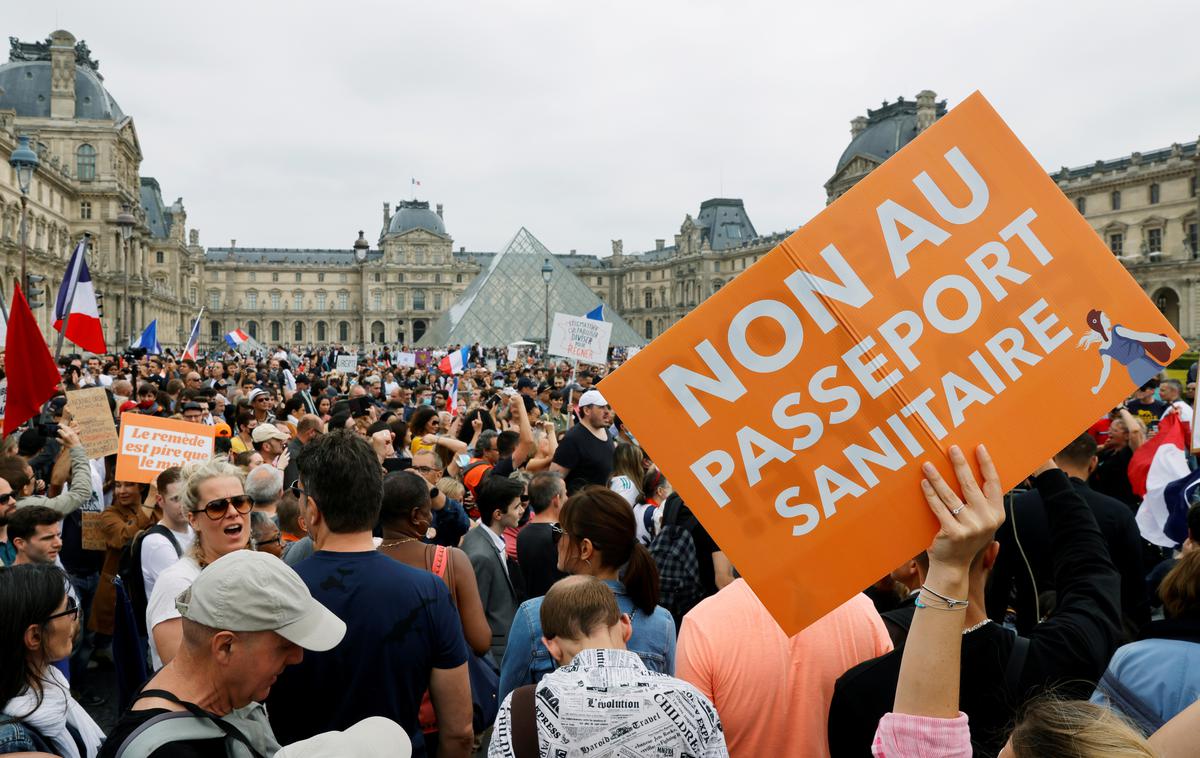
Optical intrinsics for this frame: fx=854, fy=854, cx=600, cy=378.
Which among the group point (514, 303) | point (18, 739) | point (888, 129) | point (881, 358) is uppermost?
point (888, 129)

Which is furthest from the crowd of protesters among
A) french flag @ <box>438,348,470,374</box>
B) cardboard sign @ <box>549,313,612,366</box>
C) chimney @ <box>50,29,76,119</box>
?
chimney @ <box>50,29,76,119</box>

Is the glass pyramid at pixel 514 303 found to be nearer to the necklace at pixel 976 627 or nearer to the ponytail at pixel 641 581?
the ponytail at pixel 641 581

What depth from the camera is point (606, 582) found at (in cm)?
238

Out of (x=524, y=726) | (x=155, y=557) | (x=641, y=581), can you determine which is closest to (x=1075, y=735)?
(x=524, y=726)

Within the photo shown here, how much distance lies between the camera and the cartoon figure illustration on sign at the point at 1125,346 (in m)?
1.62

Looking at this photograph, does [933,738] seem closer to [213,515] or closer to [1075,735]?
[1075,735]

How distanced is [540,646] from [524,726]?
0.73m

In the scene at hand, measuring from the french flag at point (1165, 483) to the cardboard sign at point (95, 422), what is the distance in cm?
586

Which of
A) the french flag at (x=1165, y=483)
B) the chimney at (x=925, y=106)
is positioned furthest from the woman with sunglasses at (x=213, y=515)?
the chimney at (x=925, y=106)

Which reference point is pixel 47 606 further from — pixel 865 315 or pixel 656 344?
pixel 865 315

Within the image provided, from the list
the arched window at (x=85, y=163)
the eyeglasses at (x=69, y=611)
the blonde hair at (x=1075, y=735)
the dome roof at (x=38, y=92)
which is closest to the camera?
the blonde hair at (x=1075, y=735)

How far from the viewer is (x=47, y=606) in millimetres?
2010

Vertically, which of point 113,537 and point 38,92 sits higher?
point 38,92

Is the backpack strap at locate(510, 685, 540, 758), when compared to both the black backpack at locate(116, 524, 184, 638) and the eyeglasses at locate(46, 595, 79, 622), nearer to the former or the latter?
the eyeglasses at locate(46, 595, 79, 622)
